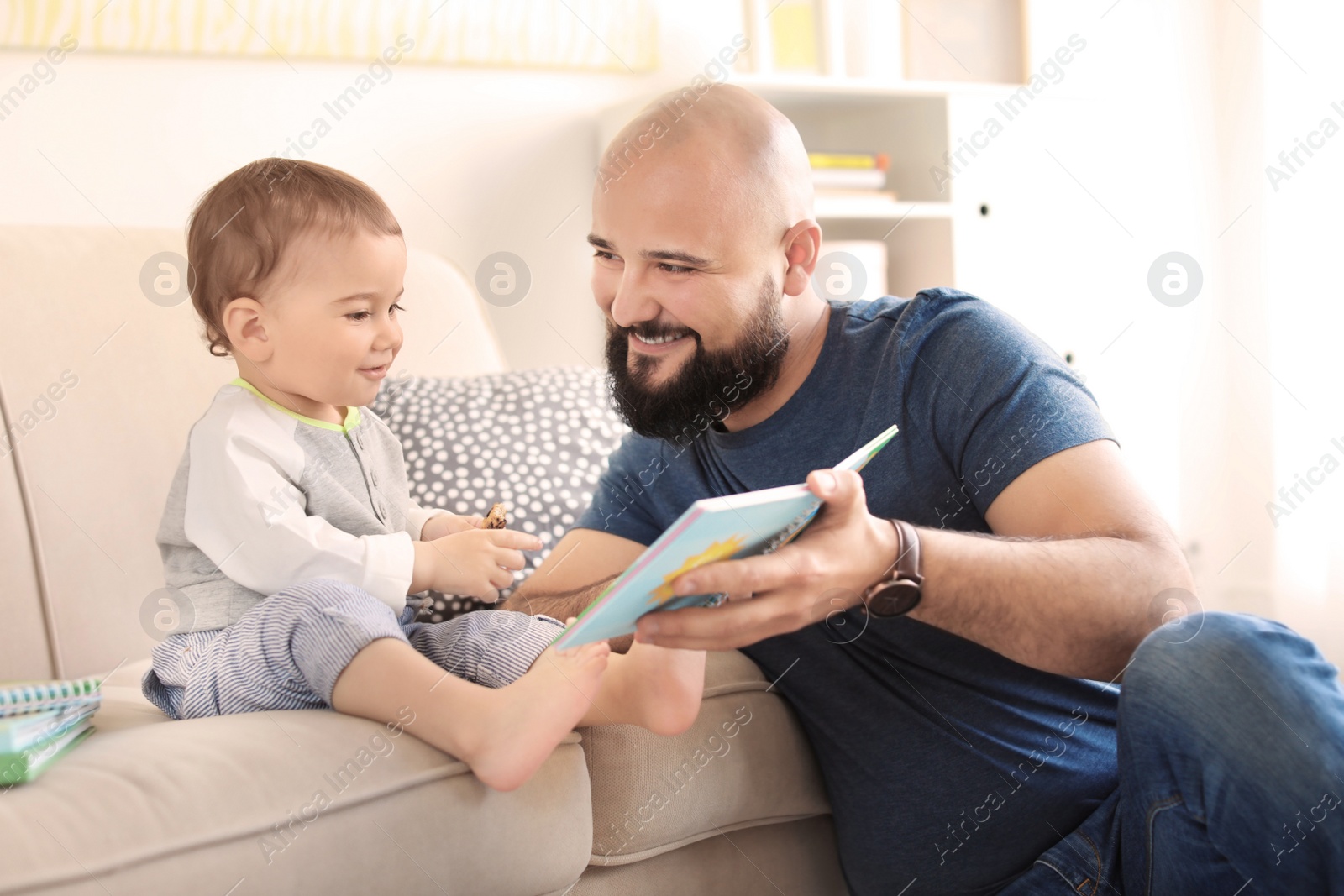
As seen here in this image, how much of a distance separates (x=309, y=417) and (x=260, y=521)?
162 mm

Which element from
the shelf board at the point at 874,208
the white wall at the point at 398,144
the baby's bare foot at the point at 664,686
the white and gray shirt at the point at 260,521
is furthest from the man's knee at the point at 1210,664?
the shelf board at the point at 874,208

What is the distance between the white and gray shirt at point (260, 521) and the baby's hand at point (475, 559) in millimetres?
30

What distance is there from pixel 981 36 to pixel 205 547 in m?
2.27

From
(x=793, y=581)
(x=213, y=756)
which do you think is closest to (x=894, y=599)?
(x=793, y=581)

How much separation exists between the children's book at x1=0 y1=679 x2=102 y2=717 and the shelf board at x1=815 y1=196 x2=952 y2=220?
1.80 meters

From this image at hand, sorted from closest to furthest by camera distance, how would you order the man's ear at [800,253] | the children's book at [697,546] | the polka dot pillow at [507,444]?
the children's book at [697,546] < the man's ear at [800,253] < the polka dot pillow at [507,444]

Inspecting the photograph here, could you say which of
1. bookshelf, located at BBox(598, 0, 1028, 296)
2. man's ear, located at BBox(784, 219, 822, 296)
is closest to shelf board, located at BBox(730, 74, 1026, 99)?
bookshelf, located at BBox(598, 0, 1028, 296)

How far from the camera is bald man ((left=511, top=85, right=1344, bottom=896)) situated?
0.80 m

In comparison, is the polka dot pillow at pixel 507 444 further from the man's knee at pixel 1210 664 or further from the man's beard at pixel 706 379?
the man's knee at pixel 1210 664

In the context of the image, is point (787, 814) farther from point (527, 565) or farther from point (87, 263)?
point (87, 263)

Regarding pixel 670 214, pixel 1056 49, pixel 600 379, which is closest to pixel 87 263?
pixel 600 379

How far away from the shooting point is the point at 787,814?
3.92 ft

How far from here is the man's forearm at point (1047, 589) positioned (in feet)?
2.98

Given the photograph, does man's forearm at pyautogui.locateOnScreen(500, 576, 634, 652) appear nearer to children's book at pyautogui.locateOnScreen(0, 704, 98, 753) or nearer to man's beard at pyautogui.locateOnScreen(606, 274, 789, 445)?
man's beard at pyautogui.locateOnScreen(606, 274, 789, 445)
